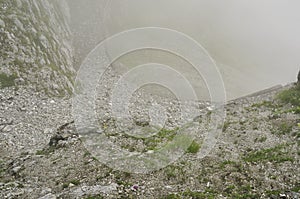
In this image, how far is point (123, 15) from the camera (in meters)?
109

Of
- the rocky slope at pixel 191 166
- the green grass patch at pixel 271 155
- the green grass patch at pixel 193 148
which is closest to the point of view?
the rocky slope at pixel 191 166

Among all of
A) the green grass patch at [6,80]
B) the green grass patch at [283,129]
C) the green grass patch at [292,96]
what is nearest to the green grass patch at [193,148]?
the green grass patch at [283,129]

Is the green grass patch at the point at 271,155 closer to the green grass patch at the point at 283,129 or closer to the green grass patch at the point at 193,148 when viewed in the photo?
the green grass patch at the point at 283,129

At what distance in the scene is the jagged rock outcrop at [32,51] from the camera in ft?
154

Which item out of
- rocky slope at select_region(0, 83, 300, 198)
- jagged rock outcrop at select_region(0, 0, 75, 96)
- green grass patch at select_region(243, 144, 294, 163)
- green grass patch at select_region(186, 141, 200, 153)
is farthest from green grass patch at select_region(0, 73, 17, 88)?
green grass patch at select_region(243, 144, 294, 163)

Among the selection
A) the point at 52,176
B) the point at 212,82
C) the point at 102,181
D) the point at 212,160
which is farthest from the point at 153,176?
the point at 212,82

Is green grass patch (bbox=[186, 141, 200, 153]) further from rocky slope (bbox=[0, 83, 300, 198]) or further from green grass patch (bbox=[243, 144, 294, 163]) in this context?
green grass patch (bbox=[243, 144, 294, 163])

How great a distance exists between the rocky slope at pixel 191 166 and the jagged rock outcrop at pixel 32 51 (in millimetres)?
12027

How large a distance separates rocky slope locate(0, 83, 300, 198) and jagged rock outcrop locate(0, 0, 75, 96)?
1203 cm

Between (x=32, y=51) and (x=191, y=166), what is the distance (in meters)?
37.2

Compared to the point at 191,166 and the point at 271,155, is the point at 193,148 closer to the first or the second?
the point at 191,166

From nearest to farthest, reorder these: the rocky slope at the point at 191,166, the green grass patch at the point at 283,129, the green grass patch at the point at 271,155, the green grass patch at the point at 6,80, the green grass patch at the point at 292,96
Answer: the rocky slope at the point at 191,166 → the green grass patch at the point at 271,155 → the green grass patch at the point at 283,129 → the green grass patch at the point at 292,96 → the green grass patch at the point at 6,80

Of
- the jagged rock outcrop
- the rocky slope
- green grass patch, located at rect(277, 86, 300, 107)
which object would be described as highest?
the jagged rock outcrop

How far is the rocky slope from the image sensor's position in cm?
2088
